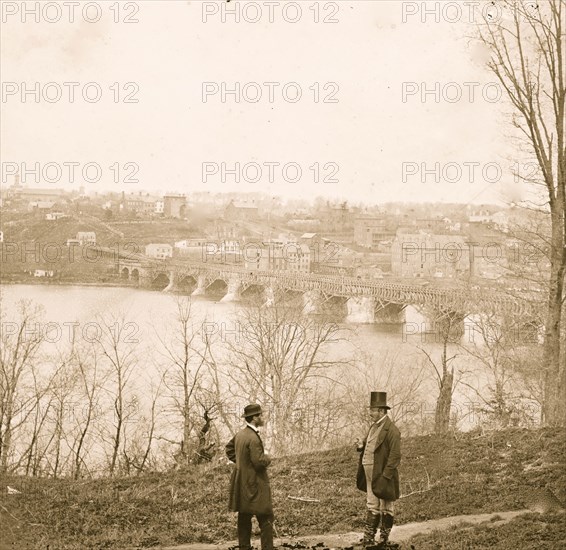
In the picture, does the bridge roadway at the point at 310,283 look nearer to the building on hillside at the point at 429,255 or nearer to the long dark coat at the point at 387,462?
the building on hillside at the point at 429,255

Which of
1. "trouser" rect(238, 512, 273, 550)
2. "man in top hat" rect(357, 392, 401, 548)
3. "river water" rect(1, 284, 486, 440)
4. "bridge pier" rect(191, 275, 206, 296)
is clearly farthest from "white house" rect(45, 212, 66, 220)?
"trouser" rect(238, 512, 273, 550)

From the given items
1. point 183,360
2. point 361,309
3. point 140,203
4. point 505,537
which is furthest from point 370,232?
point 505,537

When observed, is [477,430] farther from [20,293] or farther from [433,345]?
[20,293]

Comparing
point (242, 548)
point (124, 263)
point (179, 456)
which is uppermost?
point (124, 263)

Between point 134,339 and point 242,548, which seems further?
point 134,339

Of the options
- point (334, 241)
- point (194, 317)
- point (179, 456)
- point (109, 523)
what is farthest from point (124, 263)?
point (109, 523)
